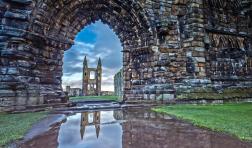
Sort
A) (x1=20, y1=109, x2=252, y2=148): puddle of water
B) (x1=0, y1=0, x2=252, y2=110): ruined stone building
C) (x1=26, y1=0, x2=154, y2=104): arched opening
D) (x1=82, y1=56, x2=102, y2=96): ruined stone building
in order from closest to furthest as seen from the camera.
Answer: (x1=20, y1=109, x2=252, y2=148): puddle of water
(x1=0, y1=0, x2=252, y2=110): ruined stone building
(x1=26, y1=0, x2=154, y2=104): arched opening
(x1=82, y1=56, x2=102, y2=96): ruined stone building

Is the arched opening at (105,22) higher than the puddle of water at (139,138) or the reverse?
higher

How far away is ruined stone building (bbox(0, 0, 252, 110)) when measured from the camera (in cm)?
803

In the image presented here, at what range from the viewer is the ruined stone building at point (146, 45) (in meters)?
8.03

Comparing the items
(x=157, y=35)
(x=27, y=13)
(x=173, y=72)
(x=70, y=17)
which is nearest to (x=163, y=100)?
(x=173, y=72)

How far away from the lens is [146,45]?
10734 millimetres

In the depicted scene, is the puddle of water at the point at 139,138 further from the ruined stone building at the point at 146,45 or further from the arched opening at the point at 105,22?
the arched opening at the point at 105,22

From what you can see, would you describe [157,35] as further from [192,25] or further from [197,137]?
[197,137]

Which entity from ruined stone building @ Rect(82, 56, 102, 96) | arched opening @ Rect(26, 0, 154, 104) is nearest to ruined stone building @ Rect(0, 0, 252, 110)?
arched opening @ Rect(26, 0, 154, 104)

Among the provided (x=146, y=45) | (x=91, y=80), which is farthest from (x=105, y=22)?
(x=91, y=80)

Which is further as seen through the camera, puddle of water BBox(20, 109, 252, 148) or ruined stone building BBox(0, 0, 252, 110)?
ruined stone building BBox(0, 0, 252, 110)

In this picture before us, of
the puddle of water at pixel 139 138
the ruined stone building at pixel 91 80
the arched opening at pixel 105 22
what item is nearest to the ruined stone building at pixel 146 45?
the arched opening at pixel 105 22

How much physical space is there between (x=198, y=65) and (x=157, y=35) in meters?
2.50

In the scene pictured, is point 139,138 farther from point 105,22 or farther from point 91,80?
point 91,80

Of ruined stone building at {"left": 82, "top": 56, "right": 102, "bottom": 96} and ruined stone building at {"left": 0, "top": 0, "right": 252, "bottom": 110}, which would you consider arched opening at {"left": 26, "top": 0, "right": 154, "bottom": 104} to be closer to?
ruined stone building at {"left": 0, "top": 0, "right": 252, "bottom": 110}
